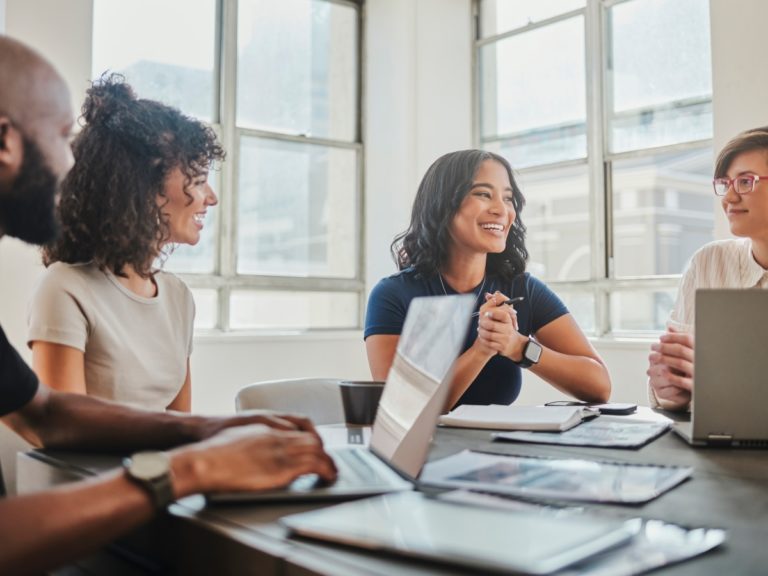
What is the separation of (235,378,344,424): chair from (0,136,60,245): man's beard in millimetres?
841

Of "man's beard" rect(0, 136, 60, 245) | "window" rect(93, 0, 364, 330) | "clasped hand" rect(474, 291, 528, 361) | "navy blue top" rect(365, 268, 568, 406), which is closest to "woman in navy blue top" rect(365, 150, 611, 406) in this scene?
"navy blue top" rect(365, 268, 568, 406)

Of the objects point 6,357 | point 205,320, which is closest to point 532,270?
point 205,320

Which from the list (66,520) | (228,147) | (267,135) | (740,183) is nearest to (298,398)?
(66,520)

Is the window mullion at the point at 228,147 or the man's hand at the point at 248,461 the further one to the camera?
the window mullion at the point at 228,147

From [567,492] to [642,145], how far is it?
3648mm

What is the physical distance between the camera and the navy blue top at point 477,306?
80.4 inches

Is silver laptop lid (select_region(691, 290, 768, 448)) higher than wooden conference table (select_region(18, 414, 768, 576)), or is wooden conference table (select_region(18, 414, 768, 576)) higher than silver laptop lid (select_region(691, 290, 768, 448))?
silver laptop lid (select_region(691, 290, 768, 448))

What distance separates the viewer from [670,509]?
2.45ft

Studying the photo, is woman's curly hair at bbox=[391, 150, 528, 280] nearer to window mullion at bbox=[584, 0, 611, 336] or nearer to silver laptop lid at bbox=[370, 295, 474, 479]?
silver laptop lid at bbox=[370, 295, 474, 479]

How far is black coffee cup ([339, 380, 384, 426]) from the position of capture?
A: 1207 mm

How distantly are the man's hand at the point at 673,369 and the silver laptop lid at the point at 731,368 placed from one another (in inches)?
15.0

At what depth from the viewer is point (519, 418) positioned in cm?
132

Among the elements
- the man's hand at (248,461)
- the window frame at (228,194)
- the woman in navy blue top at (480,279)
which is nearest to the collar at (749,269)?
the woman in navy blue top at (480,279)

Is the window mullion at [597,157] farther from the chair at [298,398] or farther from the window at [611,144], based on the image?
the chair at [298,398]
